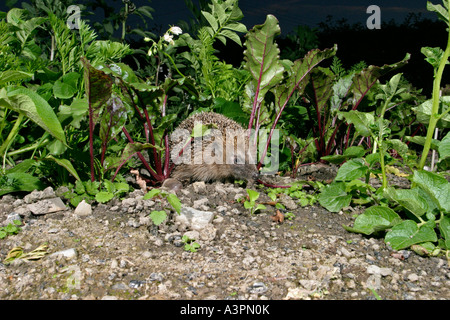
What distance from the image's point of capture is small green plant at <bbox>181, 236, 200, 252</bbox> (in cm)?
239

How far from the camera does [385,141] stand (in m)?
2.89

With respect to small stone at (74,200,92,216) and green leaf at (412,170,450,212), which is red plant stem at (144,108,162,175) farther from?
green leaf at (412,170,450,212)

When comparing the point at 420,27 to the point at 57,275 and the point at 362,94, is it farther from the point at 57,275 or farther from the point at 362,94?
the point at 57,275

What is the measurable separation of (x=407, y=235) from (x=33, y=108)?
2.22m

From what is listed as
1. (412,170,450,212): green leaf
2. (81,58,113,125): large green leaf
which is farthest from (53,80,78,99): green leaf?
(412,170,450,212): green leaf

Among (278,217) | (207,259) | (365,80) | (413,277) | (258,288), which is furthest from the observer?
(365,80)

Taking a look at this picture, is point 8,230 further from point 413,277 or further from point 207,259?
point 413,277

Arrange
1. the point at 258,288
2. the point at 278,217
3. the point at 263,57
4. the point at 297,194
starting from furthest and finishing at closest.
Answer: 1. the point at 263,57
2. the point at 297,194
3. the point at 278,217
4. the point at 258,288

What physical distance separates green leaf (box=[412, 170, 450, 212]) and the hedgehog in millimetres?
1252

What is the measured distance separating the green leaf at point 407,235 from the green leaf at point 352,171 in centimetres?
45

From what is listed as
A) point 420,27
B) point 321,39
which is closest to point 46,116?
point 321,39

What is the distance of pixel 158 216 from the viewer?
250cm

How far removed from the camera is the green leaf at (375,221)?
2.56 metres

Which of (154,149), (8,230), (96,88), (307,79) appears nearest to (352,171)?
(307,79)
